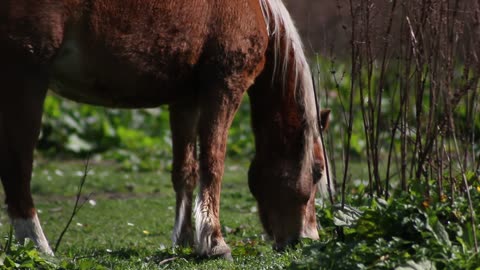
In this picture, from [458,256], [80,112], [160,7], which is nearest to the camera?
[458,256]

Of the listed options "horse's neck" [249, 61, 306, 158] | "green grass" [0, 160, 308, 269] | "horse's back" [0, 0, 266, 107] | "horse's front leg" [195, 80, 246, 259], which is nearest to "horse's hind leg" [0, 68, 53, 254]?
"horse's back" [0, 0, 266, 107]

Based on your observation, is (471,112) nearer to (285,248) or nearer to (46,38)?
(285,248)

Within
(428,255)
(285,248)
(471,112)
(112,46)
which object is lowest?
(285,248)

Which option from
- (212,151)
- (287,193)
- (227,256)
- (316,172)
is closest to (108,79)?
(212,151)

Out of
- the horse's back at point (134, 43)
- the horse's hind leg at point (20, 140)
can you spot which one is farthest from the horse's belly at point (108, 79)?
the horse's hind leg at point (20, 140)

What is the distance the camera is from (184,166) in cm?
706

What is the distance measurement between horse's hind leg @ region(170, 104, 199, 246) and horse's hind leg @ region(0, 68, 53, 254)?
4.72 feet

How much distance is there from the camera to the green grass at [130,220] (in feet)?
19.4

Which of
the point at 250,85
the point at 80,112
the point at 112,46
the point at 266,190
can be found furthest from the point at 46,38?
the point at 80,112

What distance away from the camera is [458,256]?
15.0 feet

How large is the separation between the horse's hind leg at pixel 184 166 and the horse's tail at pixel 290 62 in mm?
755

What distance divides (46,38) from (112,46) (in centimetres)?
42

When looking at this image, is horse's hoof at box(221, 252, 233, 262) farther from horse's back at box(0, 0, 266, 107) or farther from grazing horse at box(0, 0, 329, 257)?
horse's back at box(0, 0, 266, 107)

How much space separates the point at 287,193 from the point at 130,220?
2.35 m
